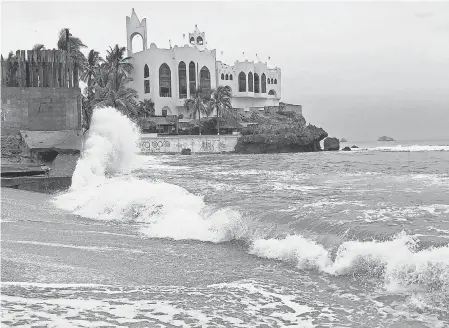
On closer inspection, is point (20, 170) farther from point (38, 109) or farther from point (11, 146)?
point (38, 109)

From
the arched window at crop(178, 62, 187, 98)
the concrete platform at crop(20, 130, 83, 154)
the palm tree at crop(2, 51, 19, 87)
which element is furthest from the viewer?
the arched window at crop(178, 62, 187, 98)

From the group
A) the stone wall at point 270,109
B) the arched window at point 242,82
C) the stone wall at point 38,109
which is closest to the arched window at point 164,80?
the stone wall at point 270,109

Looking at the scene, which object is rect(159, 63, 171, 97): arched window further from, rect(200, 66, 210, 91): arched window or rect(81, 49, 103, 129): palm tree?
rect(81, 49, 103, 129): palm tree

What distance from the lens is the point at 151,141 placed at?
59688 mm

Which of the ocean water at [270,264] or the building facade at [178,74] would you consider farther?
the building facade at [178,74]

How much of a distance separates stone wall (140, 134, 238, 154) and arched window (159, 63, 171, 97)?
1634 cm

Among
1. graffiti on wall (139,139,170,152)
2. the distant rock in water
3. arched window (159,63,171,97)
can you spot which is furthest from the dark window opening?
graffiti on wall (139,139,170,152)

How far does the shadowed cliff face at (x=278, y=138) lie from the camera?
213ft

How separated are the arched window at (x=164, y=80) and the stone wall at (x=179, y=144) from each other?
53.6ft

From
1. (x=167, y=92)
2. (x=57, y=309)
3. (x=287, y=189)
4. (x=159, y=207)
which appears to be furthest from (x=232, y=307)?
(x=167, y=92)

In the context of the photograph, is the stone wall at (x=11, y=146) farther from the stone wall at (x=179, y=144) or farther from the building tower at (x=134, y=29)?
the building tower at (x=134, y=29)

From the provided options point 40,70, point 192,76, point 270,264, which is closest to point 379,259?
point 270,264

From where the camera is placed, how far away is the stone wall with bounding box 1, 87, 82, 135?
21.4 metres

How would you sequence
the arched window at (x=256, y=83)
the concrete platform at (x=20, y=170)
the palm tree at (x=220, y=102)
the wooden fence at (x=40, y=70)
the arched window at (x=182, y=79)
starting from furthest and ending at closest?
the arched window at (x=256, y=83) → the arched window at (x=182, y=79) → the palm tree at (x=220, y=102) → the wooden fence at (x=40, y=70) → the concrete platform at (x=20, y=170)
